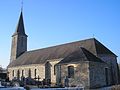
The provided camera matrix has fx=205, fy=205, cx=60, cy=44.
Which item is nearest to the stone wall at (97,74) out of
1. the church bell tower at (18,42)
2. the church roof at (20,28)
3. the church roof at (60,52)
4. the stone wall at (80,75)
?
the stone wall at (80,75)

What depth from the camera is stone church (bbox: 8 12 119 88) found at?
27281 millimetres

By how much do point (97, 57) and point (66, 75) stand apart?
5.33 metres

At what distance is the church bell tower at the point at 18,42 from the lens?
50.9 metres

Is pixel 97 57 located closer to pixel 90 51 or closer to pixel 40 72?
pixel 90 51

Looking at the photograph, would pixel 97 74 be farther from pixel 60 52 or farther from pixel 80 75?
pixel 60 52

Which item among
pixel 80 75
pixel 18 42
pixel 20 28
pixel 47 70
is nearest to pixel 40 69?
pixel 47 70

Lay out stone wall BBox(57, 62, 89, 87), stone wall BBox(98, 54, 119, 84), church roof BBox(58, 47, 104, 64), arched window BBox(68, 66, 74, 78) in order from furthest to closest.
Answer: stone wall BBox(98, 54, 119, 84) → arched window BBox(68, 66, 74, 78) → church roof BBox(58, 47, 104, 64) → stone wall BBox(57, 62, 89, 87)

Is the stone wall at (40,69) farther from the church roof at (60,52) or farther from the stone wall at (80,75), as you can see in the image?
the stone wall at (80,75)

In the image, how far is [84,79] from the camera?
26938mm

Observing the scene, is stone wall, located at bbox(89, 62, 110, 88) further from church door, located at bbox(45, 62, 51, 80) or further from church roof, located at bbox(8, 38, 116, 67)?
church door, located at bbox(45, 62, 51, 80)

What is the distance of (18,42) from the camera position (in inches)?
2003

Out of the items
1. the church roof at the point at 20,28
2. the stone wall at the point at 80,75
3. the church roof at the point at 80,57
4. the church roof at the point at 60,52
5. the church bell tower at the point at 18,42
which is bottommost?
the stone wall at the point at 80,75

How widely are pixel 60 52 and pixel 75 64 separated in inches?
382

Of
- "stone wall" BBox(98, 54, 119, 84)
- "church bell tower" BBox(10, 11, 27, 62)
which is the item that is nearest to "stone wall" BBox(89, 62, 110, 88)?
"stone wall" BBox(98, 54, 119, 84)
